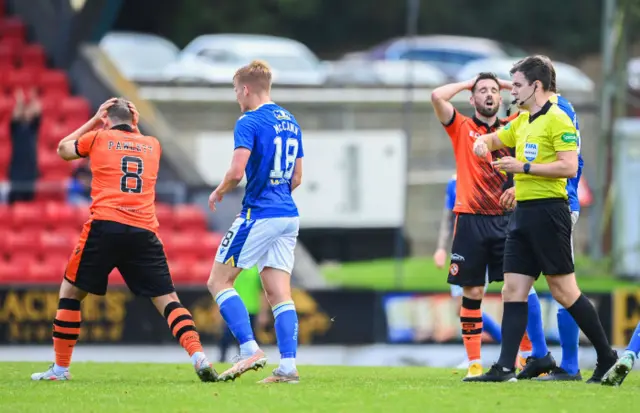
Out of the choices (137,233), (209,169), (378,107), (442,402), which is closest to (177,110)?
(209,169)

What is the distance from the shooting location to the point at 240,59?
31281 mm

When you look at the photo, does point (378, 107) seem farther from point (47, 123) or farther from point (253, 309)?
point (253, 309)

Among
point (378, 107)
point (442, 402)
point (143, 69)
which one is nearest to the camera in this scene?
point (442, 402)

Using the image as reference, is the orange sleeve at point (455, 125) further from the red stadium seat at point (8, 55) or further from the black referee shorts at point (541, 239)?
the red stadium seat at point (8, 55)

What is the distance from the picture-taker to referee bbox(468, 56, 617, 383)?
9320mm

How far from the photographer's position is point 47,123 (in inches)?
894

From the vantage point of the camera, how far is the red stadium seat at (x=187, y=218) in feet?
70.6

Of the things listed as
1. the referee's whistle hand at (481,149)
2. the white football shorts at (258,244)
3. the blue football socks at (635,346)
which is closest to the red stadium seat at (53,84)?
the white football shorts at (258,244)

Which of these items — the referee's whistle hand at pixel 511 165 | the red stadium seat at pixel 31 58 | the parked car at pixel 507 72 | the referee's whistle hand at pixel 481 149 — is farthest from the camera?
the parked car at pixel 507 72

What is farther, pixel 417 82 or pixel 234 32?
pixel 234 32

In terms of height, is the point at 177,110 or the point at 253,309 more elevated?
the point at 177,110

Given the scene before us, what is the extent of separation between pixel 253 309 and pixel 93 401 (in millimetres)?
8155

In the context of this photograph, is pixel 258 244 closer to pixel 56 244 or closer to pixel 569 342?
pixel 569 342

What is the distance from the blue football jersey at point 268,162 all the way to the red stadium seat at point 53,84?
14050 millimetres
